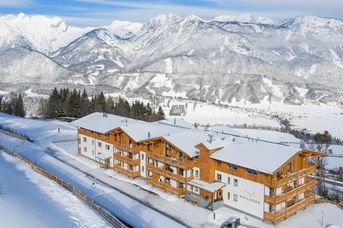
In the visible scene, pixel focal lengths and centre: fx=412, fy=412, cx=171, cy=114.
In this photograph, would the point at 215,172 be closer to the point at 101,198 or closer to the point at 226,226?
the point at 226,226

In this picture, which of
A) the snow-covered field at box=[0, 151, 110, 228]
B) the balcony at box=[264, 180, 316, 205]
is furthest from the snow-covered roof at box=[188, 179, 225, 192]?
the snow-covered field at box=[0, 151, 110, 228]

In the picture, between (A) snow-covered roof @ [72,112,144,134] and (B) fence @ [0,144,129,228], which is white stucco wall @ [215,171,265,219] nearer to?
(B) fence @ [0,144,129,228]

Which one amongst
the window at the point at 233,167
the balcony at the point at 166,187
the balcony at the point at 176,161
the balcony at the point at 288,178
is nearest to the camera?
the balcony at the point at 288,178

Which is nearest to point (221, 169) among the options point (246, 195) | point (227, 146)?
point (227, 146)

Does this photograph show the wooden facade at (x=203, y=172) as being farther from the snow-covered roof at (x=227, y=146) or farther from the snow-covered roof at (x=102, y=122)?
the snow-covered roof at (x=102, y=122)

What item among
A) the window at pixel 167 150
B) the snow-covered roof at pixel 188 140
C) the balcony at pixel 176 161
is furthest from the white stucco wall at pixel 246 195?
the window at pixel 167 150

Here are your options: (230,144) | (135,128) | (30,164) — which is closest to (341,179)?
(230,144)

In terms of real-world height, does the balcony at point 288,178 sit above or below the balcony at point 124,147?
below
